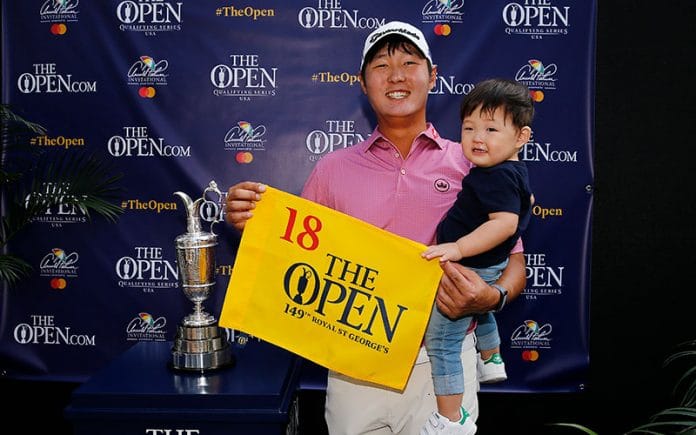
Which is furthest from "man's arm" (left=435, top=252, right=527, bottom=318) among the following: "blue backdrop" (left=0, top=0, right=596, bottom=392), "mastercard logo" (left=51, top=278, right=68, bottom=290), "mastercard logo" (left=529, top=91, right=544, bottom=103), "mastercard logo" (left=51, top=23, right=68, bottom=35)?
"mastercard logo" (left=51, top=23, right=68, bottom=35)

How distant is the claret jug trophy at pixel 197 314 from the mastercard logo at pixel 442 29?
5.37ft

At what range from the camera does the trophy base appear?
170cm

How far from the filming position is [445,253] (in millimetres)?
1508

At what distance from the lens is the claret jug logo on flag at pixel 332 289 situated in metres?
1.60

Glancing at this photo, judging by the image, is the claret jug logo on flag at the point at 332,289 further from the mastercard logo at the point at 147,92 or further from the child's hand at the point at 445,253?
the mastercard logo at the point at 147,92

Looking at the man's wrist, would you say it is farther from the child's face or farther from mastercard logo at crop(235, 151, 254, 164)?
mastercard logo at crop(235, 151, 254, 164)

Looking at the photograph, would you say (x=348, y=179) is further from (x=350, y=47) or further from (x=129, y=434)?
(x=350, y=47)

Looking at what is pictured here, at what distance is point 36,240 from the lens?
2.99m

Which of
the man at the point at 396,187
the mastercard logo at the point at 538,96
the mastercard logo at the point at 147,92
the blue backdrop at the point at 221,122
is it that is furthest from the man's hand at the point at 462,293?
the mastercard logo at the point at 147,92

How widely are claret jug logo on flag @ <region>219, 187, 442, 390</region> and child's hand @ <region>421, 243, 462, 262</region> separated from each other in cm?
4

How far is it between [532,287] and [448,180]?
1385 mm

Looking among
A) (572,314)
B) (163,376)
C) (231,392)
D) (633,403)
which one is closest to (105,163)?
(163,376)

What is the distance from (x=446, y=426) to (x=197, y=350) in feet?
2.53

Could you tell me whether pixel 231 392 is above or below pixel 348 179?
below
